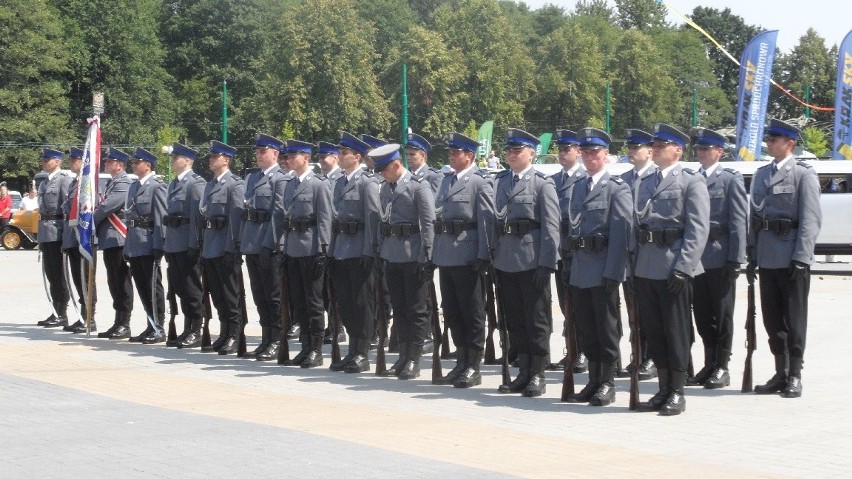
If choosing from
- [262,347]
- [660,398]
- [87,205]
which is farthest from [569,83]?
[660,398]

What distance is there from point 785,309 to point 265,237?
5.15 meters

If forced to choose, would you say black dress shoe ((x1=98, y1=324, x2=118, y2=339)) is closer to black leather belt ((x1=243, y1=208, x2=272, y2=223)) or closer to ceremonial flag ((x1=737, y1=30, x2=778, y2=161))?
black leather belt ((x1=243, y1=208, x2=272, y2=223))

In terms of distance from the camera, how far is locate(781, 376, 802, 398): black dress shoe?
411 inches

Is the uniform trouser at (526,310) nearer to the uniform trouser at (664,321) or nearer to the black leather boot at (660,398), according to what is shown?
the uniform trouser at (664,321)

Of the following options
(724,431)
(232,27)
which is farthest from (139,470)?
(232,27)

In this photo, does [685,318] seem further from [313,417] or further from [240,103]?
[240,103]

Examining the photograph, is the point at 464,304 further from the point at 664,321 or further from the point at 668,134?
the point at 668,134

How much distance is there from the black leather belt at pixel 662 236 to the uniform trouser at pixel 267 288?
4.53 m

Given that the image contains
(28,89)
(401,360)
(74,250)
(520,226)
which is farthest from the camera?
(28,89)

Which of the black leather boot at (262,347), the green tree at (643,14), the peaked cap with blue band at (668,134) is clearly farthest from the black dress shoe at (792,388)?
the green tree at (643,14)

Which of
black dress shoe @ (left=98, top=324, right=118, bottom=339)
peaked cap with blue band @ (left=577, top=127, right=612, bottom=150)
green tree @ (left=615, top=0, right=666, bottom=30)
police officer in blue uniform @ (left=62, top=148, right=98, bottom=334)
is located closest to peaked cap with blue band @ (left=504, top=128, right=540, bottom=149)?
peaked cap with blue band @ (left=577, top=127, right=612, bottom=150)

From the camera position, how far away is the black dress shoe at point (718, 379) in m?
11.1

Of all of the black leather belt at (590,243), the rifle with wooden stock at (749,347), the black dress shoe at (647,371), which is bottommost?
the black dress shoe at (647,371)

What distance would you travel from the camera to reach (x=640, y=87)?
91.3 m
